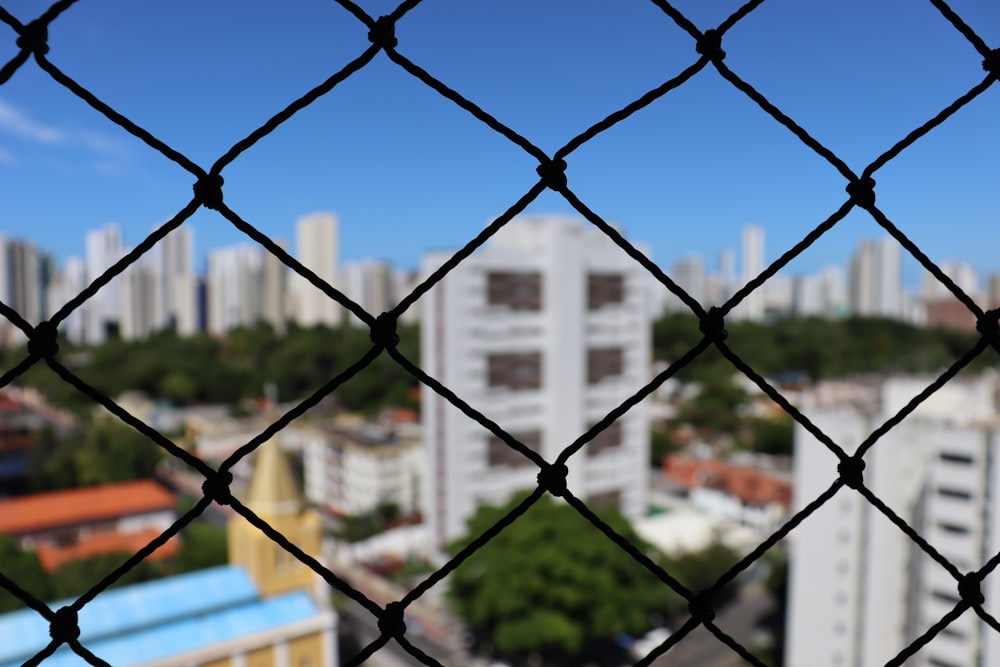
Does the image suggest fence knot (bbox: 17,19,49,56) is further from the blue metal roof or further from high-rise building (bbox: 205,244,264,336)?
high-rise building (bbox: 205,244,264,336)

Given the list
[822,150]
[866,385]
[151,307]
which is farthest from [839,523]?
[151,307]

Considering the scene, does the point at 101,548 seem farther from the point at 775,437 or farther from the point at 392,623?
the point at 775,437

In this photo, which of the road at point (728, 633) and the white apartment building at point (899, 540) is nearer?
the white apartment building at point (899, 540)

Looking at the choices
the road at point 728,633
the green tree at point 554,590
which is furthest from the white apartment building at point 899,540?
the green tree at point 554,590

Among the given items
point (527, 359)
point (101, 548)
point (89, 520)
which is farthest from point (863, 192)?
point (89, 520)

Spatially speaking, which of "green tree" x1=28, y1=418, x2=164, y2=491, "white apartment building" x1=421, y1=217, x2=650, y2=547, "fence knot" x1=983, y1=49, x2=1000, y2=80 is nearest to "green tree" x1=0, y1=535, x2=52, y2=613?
"white apartment building" x1=421, y1=217, x2=650, y2=547

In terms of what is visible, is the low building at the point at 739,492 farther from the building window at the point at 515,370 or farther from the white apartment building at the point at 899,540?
the building window at the point at 515,370

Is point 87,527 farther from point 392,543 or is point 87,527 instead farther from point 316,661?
point 316,661
